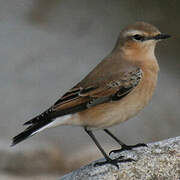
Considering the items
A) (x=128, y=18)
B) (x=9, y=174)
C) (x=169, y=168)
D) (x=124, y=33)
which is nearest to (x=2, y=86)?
(x=9, y=174)

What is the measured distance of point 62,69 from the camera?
47.2ft

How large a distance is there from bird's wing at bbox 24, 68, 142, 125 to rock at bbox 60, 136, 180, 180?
0.74m

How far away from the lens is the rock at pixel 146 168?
6828mm

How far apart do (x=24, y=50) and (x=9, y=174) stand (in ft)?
13.6

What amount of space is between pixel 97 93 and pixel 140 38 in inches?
36.9

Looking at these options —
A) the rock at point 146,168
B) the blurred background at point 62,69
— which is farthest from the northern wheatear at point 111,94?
the blurred background at point 62,69

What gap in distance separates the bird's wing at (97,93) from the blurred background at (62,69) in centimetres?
417

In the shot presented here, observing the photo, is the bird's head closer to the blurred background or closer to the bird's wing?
the bird's wing

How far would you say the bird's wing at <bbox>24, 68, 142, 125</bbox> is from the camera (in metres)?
7.51

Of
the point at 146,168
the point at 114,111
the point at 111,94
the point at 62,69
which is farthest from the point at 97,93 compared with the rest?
the point at 62,69

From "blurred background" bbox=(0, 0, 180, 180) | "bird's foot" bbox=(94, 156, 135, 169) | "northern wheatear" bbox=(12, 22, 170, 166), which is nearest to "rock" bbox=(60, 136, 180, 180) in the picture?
"bird's foot" bbox=(94, 156, 135, 169)

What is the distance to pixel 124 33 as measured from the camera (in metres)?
8.08

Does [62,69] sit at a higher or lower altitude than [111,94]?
lower

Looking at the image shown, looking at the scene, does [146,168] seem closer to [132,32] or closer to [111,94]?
[111,94]
